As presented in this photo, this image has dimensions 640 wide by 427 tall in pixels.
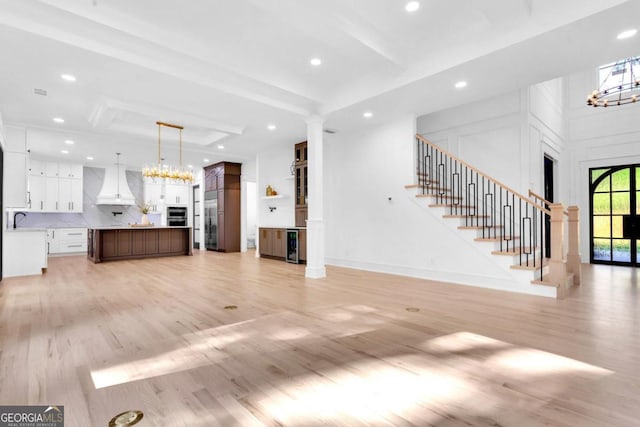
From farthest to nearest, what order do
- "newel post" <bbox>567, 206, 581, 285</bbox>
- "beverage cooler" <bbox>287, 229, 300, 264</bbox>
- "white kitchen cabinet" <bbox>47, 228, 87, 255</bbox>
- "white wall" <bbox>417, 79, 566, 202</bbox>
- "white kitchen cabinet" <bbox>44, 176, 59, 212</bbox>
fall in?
1. "white kitchen cabinet" <bbox>44, 176, 59, 212</bbox>
2. "white kitchen cabinet" <bbox>47, 228, 87, 255</bbox>
3. "beverage cooler" <bbox>287, 229, 300, 264</bbox>
4. "white wall" <bbox>417, 79, 566, 202</bbox>
5. "newel post" <bbox>567, 206, 581, 285</bbox>

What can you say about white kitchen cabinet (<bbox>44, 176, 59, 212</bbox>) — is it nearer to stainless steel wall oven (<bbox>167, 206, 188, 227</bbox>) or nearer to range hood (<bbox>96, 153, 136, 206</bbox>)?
range hood (<bbox>96, 153, 136, 206</bbox>)

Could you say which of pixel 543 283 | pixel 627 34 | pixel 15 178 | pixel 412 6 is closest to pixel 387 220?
pixel 543 283

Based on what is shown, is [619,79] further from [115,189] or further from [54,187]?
[54,187]

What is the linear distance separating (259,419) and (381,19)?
389 cm

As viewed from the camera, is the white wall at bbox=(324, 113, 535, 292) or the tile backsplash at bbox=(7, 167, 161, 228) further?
the tile backsplash at bbox=(7, 167, 161, 228)

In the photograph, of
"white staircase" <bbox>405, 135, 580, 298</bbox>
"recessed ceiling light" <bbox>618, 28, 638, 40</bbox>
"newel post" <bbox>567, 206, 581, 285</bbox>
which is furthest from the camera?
"newel post" <bbox>567, 206, 581, 285</bbox>

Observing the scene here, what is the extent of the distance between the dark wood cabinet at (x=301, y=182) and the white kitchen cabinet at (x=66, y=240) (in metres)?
7.30

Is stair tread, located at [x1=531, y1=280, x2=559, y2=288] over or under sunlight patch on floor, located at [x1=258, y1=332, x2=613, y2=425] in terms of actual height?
over

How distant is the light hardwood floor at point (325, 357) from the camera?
5.37 ft

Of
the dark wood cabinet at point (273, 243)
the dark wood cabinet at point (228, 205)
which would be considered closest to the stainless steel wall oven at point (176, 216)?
the dark wood cabinet at point (228, 205)

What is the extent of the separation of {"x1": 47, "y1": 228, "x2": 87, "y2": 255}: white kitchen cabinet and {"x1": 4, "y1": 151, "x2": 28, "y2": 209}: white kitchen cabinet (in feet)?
13.8

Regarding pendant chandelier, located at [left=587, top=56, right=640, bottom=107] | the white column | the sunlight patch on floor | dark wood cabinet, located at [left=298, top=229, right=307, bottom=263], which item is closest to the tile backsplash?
dark wood cabinet, located at [left=298, top=229, right=307, bottom=263]

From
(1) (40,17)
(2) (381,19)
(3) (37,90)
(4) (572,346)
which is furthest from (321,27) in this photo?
(3) (37,90)

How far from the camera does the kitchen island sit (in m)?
7.63
